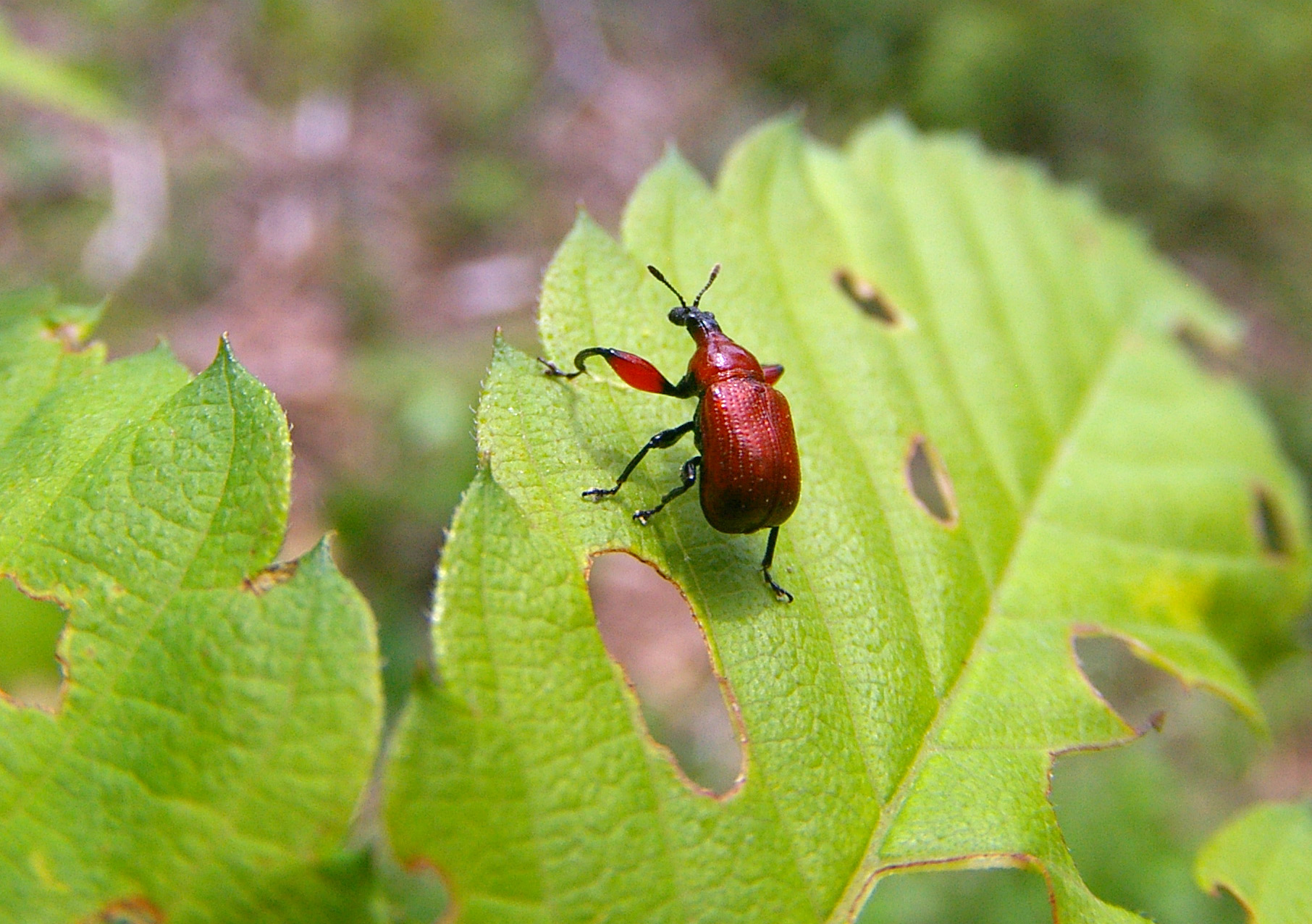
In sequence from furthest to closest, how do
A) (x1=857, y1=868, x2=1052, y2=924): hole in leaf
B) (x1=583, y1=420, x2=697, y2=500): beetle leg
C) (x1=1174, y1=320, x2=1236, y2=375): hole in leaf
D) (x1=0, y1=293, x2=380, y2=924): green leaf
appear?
(x1=857, y1=868, x2=1052, y2=924): hole in leaf
(x1=1174, y1=320, x2=1236, y2=375): hole in leaf
(x1=583, y1=420, x2=697, y2=500): beetle leg
(x1=0, y1=293, x2=380, y2=924): green leaf

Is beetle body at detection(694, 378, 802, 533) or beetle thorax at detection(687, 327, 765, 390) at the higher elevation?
beetle thorax at detection(687, 327, 765, 390)

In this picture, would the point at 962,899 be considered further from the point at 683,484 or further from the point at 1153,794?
the point at 683,484

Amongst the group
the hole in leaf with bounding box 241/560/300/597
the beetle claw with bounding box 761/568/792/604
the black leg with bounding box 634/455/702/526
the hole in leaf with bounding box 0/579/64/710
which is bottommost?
the beetle claw with bounding box 761/568/792/604

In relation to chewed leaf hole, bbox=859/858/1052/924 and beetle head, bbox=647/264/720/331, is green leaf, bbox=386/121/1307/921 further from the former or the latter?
chewed leaf hole, bbox=859/858/1052/924

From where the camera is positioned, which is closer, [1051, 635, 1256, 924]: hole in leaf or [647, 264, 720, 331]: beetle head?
[647, 264, 720, 331]: beetle head

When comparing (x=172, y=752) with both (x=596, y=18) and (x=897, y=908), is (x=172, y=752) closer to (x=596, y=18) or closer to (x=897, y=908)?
(x=897, y=908)

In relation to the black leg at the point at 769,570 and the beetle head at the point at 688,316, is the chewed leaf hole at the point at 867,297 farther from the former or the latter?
the black leg at the point at 769,570

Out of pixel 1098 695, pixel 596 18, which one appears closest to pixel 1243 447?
pixel 1098 695

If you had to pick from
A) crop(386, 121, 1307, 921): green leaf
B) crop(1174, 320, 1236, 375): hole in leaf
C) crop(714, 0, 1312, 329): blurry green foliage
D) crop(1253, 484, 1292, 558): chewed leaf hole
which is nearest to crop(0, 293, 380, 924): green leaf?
crop(386, 121, 1307, 921): green leaf
